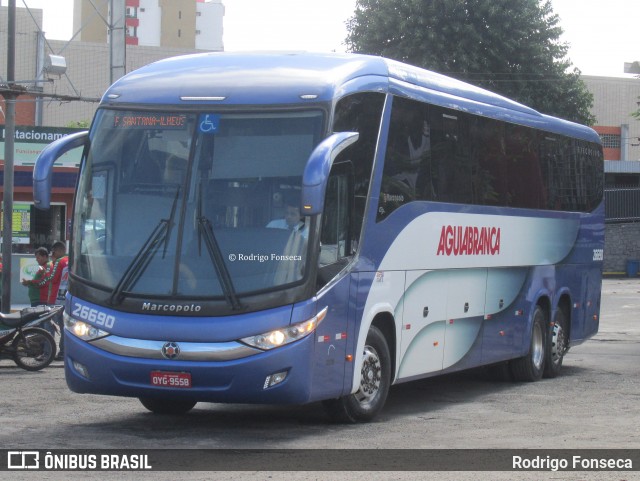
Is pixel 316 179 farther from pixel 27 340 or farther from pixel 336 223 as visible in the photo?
pixel 27 340

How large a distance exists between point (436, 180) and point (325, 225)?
2833 mm

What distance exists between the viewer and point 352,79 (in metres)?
11.1

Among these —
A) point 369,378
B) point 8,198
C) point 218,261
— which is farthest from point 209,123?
point 8,198

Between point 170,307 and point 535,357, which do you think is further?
point 535,357

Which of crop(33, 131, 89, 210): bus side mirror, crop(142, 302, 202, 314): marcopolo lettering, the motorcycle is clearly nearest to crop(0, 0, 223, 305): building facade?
the motorcycle

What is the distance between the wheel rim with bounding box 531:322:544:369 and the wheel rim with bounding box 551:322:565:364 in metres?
0.43

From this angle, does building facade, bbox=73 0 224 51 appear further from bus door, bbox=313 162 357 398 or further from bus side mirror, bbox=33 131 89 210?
bus door, bbox=313 162 357 398

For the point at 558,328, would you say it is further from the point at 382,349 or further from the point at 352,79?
the point at 352,79

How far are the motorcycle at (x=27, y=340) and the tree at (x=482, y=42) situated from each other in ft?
114

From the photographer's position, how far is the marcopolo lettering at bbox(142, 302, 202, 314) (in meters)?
10.1

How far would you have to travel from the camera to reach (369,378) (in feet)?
37.8

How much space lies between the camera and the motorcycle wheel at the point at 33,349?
1636 cm

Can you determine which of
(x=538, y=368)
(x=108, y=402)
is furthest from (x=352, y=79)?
(x=538, y=368)

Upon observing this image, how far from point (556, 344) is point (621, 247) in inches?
1613
